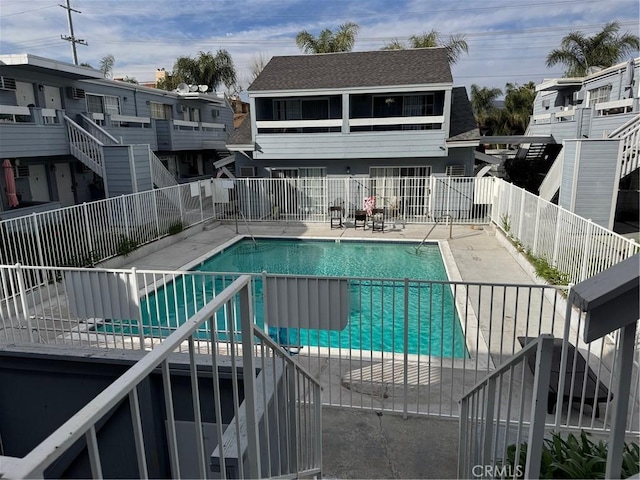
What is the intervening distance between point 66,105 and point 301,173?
9.18 metres

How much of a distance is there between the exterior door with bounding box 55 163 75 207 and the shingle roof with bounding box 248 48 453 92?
800 cm

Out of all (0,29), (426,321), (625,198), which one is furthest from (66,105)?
(625,198)

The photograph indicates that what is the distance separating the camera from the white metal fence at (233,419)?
0.85 m

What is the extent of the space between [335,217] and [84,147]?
29.7ft

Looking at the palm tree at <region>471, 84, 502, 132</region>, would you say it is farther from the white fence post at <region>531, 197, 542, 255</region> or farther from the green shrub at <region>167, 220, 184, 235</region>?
the green shrub at <region>167, 220, 184, 235</region>

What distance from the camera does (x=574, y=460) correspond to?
2.76m

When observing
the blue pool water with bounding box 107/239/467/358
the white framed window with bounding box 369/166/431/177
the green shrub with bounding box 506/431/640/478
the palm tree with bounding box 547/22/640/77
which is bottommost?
the blue pool water with bounding box 107/239/467/358

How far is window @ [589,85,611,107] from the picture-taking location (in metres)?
16.6

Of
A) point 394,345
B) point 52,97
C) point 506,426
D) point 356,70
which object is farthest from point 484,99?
point 506,426

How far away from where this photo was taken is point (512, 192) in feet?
39.9

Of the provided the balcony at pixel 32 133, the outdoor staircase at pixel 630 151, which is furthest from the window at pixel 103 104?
the outdoor staircase at pixel 630 151

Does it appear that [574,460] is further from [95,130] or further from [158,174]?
[95,130]

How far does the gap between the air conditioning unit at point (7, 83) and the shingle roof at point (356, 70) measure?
7.99 meters

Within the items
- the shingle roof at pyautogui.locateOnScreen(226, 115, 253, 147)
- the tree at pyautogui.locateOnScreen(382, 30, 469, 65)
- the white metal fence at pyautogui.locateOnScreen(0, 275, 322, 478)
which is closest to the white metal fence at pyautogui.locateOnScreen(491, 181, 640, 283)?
the white metal fence at pyautogui.locateOnScreen(0, 275, 322, 478)
